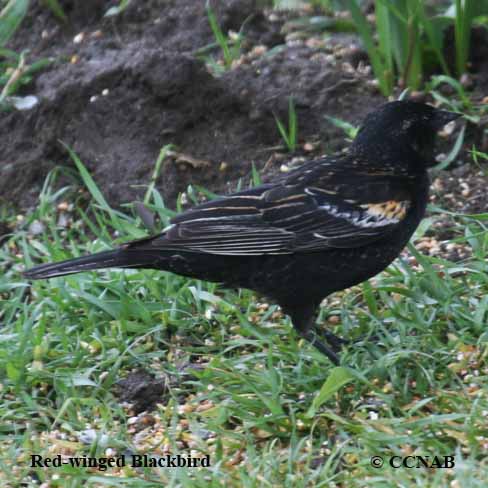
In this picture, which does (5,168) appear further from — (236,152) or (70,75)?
(236,152)

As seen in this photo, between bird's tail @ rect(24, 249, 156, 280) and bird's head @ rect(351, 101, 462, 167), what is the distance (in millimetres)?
1180

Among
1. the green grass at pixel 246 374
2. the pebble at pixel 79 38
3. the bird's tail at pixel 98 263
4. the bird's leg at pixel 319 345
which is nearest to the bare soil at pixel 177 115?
the pebble at pixel 79 38

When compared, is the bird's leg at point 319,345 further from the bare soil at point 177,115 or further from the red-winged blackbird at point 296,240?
the bare soil at point 177,115

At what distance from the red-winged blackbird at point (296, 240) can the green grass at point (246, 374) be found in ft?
0.88

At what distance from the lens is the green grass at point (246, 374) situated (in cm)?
390

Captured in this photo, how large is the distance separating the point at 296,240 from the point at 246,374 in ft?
2.05

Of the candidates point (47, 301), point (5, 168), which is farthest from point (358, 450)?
point (5, 168)

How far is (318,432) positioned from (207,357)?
2.61ft

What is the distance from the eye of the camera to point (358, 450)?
12.8 feet

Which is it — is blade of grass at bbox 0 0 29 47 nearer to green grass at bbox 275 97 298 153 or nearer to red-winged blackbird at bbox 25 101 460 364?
green grass at bbox 275 97 298 153

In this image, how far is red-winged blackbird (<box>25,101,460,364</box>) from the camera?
4.58 metres

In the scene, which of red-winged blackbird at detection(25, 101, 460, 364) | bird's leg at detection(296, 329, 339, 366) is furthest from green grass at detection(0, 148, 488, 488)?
red-winged blackbird at detection(25, 101, 460, 364)

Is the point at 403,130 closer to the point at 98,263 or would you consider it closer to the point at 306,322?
the point at 306,322

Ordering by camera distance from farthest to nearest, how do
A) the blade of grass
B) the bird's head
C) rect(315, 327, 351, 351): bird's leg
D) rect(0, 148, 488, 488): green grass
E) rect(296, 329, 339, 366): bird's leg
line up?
the blade of grass
the bird's head
rect(315, 327, 351, 351): bird's leg
rect(296, 329, 339, 366): bird's leg
rect(0, 148, 488, 488): green grass
